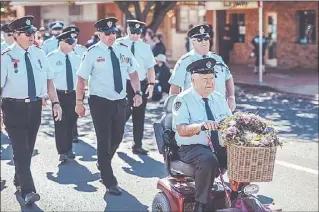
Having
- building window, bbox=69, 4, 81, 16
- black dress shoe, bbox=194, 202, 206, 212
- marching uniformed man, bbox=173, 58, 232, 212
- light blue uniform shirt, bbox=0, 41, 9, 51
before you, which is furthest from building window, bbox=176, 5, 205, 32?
black dress shoe, bbox=194, 202, 206, 212

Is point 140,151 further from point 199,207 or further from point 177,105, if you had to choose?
point 199,207

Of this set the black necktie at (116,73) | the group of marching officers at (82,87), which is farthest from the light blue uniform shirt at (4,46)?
the black necktie at (116,73)

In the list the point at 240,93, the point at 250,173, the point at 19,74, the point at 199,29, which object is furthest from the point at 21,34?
the point at 240,93

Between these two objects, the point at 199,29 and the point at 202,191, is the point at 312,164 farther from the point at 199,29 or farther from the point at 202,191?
the point at 202,191

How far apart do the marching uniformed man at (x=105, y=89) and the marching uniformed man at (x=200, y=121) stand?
1948 mm

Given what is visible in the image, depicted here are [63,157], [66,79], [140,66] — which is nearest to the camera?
[63,157]

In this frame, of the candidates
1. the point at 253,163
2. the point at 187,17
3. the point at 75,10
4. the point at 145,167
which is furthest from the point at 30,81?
the point at 75,10

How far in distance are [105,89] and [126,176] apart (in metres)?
1.55

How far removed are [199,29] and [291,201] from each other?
7.42 ft

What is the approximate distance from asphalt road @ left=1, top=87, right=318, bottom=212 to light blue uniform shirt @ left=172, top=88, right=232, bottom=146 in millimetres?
1716

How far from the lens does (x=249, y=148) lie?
195 inches

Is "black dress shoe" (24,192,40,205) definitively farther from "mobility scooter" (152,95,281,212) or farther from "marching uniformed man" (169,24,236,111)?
"marching uniformed man" (169,24,236,111)

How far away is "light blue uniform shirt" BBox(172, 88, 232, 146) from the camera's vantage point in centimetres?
582

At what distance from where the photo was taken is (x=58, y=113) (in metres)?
7.63
